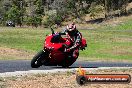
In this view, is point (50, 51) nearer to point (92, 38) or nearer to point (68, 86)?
point (68, 86)

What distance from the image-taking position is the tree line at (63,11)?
339ft

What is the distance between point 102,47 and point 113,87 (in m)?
32.6

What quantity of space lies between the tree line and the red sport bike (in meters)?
83.9

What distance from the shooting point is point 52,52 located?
52.0ft

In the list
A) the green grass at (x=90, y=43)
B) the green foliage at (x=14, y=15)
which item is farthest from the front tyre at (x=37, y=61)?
the green foliage at (x=14, y=15)

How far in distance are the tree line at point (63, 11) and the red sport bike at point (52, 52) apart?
83868 mm

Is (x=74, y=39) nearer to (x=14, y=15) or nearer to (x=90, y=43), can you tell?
(x=90, y=43)

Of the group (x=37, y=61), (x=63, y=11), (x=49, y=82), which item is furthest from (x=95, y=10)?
(x=49, y=82)

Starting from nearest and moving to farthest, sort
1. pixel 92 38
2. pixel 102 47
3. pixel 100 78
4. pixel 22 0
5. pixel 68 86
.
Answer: pixel 100 78
pixel 68 86
pixel 102 47
pixel 92 38
pixel 22 0

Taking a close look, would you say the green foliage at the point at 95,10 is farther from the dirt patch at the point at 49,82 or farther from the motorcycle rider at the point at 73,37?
the dirt patch at the point at 49,82

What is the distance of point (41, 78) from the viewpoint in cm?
1255

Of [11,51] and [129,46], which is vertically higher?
[11,51]

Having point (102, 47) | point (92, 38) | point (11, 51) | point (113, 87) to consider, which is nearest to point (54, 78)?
point (113, 87)

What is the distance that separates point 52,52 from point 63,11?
9744cm
